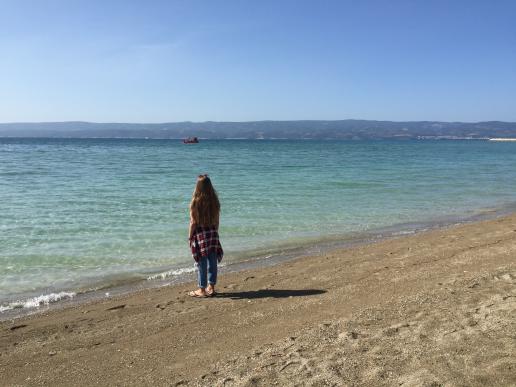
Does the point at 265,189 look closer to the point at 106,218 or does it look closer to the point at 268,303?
the point at 106,218

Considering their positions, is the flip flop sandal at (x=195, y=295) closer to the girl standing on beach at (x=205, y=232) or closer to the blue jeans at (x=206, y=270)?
the girl standing on beach at (x=205, y=232)

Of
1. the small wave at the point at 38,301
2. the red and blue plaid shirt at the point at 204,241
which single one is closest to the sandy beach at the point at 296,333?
the small wave at the point at 38,301

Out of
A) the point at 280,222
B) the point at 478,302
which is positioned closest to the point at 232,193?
the point at 280,222

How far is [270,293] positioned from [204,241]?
1.22 metres

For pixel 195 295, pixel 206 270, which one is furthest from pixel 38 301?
pixel 206 270

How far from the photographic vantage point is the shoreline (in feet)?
22.3

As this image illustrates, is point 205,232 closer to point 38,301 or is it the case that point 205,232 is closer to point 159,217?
point 38,301

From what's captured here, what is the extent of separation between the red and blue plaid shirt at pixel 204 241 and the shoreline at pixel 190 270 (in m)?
1.28

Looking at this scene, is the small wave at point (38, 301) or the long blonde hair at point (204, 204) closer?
the long blonde hair at point (204, 204)

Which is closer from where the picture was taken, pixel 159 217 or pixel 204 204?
pixel 204 204

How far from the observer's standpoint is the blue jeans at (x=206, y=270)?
22.2 feet

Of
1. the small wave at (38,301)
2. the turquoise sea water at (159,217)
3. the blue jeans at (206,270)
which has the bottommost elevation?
the small wave at (38,301)

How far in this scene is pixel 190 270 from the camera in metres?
8.51

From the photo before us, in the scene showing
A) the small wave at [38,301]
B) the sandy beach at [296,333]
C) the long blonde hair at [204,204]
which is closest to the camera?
the sandy beach at [296,333]
